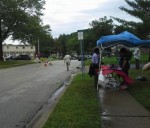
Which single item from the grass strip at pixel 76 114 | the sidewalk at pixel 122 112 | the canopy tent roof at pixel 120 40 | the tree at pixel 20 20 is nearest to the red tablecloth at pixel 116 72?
the canopy tent roof at pixel 120 40

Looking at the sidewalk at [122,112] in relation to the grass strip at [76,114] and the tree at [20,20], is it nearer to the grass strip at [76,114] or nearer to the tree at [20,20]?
the grass strip at [76,114]

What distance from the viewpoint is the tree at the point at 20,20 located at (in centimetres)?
5772

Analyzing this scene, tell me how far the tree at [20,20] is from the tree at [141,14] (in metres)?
24.1

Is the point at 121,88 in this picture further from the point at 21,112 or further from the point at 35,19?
the point at 35,19

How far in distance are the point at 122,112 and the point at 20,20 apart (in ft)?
163

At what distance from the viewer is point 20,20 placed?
59.1 meters

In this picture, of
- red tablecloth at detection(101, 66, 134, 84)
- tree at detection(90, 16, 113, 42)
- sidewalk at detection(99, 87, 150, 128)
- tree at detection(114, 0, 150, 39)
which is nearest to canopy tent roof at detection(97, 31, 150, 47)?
red tablecloth at detection(101, 66, 134, 84)

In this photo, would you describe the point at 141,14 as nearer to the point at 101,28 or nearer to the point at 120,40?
the point at 120,40

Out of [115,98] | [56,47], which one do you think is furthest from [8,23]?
[56,47]

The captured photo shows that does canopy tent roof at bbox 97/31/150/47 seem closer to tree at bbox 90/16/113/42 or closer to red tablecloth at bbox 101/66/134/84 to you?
red tablecloth at bbox 101/66/134/84

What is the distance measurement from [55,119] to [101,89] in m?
7.27

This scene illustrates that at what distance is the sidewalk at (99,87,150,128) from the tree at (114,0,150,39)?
1857 centimetres

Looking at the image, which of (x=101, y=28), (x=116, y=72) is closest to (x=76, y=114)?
(x=116, y=72)

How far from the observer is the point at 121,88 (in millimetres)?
16891
